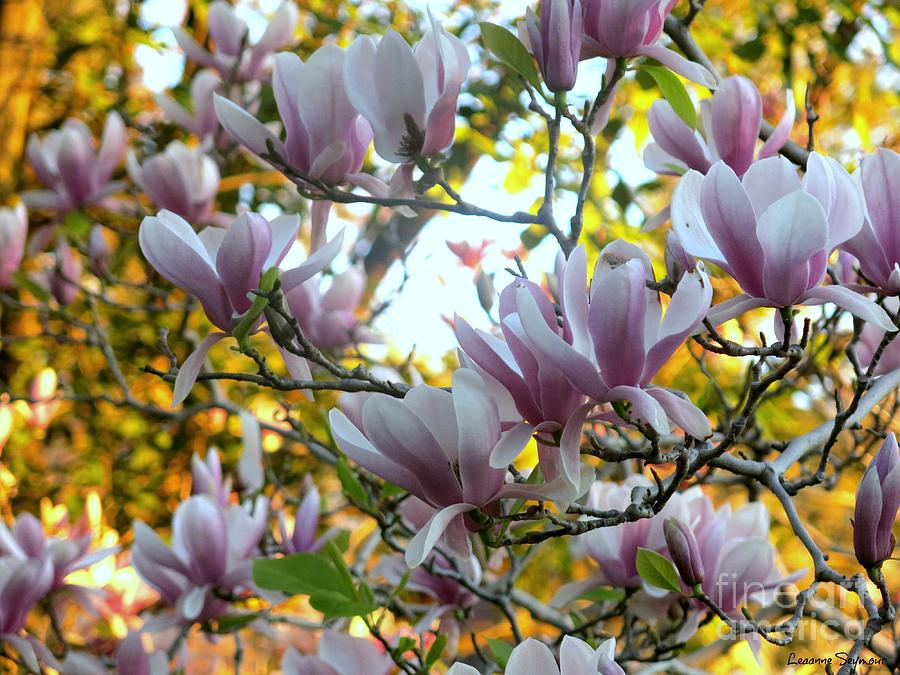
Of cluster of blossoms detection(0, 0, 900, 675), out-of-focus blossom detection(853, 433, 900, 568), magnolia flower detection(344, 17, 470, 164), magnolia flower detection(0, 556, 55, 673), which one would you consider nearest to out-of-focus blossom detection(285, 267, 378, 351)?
cluster of blossoms detection(0, 0, 900, 675)

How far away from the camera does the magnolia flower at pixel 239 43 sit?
141 centimetres

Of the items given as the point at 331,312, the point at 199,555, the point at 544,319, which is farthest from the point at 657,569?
the point at 331,312

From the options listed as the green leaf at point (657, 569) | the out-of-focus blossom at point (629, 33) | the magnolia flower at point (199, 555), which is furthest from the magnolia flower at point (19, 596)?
the out-of-focus blossom at point (629, 33)

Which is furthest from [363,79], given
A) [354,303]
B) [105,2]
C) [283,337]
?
[105,2]

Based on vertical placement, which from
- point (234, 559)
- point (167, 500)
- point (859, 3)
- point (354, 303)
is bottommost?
point (167, 500)

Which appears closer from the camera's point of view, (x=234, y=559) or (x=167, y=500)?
(x=234, y=559)

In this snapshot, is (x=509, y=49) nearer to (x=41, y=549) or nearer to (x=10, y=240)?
(x=41, y=549)

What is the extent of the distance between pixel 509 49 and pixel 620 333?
29 centimetres

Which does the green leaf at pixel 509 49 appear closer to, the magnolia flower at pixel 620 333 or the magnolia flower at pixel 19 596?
the magnolia flower at pixel 620 333

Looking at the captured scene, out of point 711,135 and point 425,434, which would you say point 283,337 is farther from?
point 711,135

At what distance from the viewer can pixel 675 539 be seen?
616 mm

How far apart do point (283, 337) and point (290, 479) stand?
1.38 meters

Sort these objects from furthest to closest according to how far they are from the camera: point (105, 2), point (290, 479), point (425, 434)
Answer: point (105, 2) < point (290, 479) < point (425, 434)

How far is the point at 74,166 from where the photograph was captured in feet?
4.68
